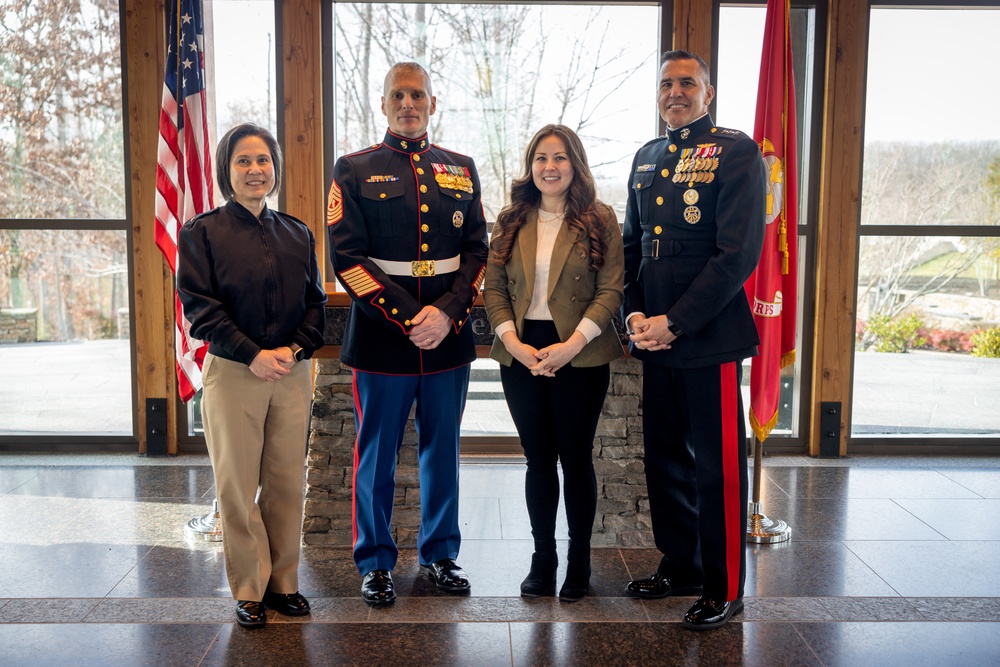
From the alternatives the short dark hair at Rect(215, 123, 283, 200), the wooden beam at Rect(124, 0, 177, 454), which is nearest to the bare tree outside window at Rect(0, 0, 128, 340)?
the wooden beam at Rect(124, 0, 177, 454)

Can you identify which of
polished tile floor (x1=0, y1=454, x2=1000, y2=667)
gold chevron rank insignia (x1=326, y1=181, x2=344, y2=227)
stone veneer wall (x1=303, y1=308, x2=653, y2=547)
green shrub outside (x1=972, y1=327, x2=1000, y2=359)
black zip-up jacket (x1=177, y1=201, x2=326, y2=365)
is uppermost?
gold chevron rank insignia (x1=326, y1=181, x2=344, y2=227)

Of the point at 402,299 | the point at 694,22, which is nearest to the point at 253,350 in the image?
the point at 402,299

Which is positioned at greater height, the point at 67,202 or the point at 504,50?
the point at 504,50

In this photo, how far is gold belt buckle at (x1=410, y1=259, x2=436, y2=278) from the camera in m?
2.82

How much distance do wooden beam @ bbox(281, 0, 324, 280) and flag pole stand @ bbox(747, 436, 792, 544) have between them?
7.95ft

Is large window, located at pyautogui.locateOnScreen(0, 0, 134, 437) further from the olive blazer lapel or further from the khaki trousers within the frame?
the olive blazer lapel

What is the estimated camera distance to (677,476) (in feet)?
9.32

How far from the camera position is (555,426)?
9.12ft

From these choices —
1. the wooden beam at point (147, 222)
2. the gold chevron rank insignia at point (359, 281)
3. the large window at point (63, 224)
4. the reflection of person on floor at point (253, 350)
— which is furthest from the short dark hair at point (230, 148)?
the large window at point (63, 224)

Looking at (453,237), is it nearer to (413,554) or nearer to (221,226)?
(221,226)

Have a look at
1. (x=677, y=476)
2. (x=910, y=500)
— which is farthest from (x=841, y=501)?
(x=677, y=476)

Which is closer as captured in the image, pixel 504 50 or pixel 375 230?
pixel 375 230

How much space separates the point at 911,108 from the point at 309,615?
164 inches

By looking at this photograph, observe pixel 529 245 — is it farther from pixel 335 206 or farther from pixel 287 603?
pixel 287 603
